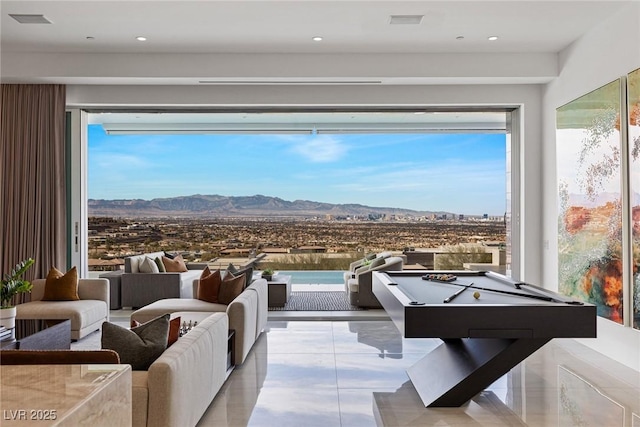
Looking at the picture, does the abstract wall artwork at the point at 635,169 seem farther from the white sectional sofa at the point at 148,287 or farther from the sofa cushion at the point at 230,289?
the white sectional sofa at the point at 148,287

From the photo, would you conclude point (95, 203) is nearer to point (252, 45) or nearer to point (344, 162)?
point (344, 162)

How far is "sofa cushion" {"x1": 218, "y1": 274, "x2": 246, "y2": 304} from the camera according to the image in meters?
5.43

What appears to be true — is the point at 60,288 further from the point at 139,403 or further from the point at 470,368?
the point at 470,368

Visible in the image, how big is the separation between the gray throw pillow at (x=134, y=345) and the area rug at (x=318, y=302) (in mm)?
4453

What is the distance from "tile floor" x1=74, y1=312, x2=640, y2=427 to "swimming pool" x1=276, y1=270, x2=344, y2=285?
4.60 metres

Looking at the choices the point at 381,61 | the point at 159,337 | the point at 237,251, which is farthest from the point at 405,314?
the point at 237,251

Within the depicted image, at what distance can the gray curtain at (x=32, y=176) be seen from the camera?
6.49 meters

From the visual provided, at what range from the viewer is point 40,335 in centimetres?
415

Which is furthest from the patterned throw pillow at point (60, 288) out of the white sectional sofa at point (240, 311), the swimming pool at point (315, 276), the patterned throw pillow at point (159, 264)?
the swimming pool at point (315, 276)

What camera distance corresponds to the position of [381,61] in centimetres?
622

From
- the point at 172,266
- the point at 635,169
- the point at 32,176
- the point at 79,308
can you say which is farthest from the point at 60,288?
the point at 635,169

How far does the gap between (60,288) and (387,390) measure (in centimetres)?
388

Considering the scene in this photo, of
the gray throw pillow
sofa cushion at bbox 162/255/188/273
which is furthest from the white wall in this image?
sofa cushion at bbox 162/255/188/273

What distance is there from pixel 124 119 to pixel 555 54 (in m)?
6.14
